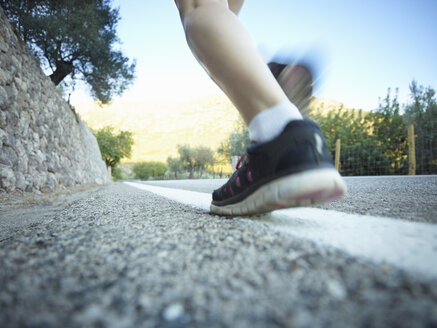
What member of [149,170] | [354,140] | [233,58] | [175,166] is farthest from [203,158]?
[233,58]

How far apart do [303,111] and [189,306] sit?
1.20 meters

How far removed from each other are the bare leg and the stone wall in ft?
10.2

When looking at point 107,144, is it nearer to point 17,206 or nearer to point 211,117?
point 17,206

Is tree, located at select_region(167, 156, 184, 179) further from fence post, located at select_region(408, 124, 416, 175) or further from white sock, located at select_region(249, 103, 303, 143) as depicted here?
white sock, located at select_region(249, 103, 303, 143)

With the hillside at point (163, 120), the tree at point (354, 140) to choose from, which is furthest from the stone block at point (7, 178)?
the hillside at point (163, 120)

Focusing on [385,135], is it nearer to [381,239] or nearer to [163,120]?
[381,239]

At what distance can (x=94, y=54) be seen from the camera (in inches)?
280

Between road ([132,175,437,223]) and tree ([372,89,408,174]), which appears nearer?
road ([132,175,437,223])

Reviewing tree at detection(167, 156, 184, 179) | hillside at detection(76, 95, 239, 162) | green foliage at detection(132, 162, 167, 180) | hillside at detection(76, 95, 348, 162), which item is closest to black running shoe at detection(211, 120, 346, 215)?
tree at detection(167, 156, 184, 179)

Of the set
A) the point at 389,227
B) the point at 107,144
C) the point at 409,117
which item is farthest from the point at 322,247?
the point at 107,144

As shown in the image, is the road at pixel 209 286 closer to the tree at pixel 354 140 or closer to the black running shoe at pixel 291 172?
the black running shoe at pixel 291 172

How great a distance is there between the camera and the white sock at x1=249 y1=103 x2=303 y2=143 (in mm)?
767

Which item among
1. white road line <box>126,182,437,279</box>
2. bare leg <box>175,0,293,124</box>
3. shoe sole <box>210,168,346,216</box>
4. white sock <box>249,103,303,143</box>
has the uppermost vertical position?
bare leg <box>175,0,293,124</box>

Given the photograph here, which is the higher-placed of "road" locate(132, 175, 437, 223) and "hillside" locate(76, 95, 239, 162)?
"hillside" locate(76, 95, 239, 162)
